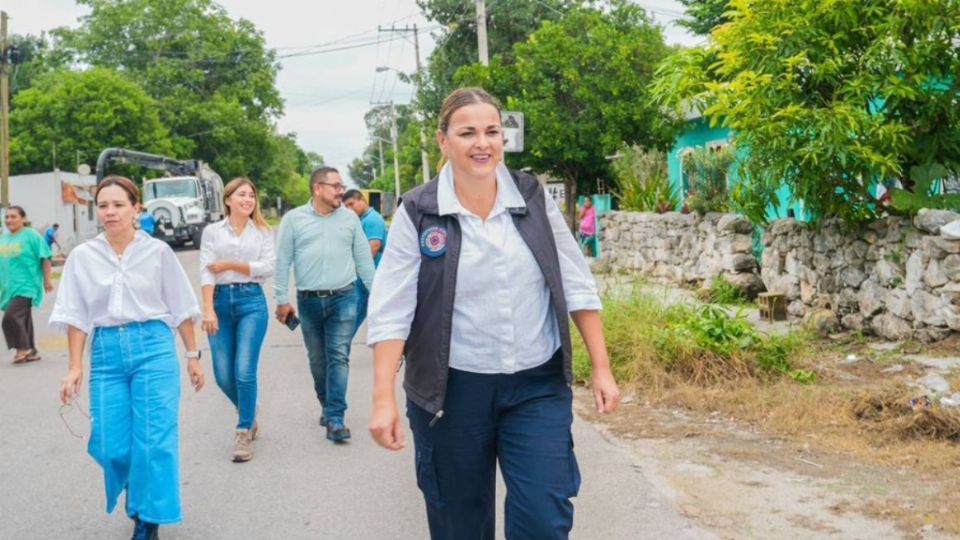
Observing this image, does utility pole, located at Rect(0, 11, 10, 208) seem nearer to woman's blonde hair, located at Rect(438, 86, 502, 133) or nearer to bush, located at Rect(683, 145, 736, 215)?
bush, located at Rect(683, 145, 736, 215)

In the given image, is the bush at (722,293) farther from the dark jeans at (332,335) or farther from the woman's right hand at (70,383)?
the woman's right hand at (70,383)

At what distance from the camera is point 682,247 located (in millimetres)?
17906

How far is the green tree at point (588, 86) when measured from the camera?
72.3 feet

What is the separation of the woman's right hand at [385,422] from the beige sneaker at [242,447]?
374cm

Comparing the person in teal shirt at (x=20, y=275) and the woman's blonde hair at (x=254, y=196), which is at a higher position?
the woman's blonde hair at (x=254, y=196)

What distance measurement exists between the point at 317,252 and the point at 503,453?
4.07m

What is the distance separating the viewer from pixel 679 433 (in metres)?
7.40

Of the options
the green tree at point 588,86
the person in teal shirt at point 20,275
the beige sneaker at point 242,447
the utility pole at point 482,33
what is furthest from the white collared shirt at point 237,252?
the utility pole at point 482,33

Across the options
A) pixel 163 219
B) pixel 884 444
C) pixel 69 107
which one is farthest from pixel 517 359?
pixel 69 107

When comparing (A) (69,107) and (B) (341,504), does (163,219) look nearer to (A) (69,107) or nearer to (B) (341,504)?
(A) (69,107)

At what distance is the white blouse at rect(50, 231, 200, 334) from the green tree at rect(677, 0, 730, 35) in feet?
72.9

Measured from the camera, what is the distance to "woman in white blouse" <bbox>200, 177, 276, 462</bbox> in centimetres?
706

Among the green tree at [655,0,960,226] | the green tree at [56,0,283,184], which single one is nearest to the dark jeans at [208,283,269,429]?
the green tree at [655,0,960,226]

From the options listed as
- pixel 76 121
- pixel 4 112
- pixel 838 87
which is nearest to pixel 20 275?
pixel 838 87
